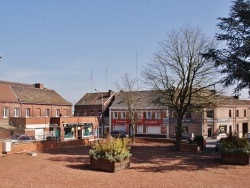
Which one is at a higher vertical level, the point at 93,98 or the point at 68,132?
the point at 93,98

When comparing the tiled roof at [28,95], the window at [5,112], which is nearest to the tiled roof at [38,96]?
the tiled roof at [28,95]

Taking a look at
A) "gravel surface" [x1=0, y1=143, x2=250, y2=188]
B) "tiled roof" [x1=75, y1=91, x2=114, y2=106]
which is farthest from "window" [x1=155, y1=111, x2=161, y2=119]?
"gravel surface" [x1=0, y1=143, x2=250, y2=188]

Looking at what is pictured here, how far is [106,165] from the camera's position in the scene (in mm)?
15523

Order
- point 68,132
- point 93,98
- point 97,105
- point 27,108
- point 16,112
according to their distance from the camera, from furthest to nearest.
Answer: point 93,98
point 97,105
point 68,132
point 27,108
point 16,112

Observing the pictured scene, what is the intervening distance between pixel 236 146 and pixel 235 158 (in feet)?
2.25

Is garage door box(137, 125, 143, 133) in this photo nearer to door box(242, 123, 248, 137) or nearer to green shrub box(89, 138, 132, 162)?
door box(242, 123, 248, 137)

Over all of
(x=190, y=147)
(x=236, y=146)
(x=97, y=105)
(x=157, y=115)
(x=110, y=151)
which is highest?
(x=97, y=105)

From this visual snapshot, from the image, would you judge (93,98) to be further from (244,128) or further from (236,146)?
(236,146)

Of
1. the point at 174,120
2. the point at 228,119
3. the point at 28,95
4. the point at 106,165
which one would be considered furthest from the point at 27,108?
the point at 106,165

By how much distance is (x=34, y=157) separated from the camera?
63.5ft

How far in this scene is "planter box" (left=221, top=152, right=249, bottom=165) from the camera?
722 inches

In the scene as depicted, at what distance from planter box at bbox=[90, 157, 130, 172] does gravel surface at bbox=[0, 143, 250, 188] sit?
297mm

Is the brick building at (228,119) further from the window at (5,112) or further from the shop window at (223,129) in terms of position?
the window at (5,112)

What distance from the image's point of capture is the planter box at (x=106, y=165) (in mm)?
15349
